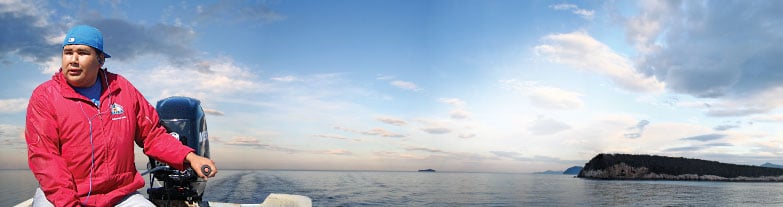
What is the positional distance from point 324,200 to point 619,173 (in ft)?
373

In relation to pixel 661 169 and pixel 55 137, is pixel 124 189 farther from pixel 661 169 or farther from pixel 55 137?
pixel 661 169

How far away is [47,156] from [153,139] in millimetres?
685

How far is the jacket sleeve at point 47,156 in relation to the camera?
2.75 m

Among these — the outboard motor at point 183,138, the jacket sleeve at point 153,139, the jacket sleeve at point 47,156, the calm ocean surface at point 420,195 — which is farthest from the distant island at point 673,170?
the jacket sleeve at point 47,156

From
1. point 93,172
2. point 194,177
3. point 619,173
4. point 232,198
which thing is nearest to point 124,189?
point 93,172

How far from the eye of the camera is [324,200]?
2506cm

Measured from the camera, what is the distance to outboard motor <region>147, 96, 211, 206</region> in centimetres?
605

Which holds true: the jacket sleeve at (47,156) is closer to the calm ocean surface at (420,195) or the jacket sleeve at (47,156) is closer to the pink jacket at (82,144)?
the pink jacket at (82,144)

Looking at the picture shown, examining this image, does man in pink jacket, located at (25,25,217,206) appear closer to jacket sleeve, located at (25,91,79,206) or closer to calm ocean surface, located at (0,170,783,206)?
jacket sleeve, located at (25,91,79,206)

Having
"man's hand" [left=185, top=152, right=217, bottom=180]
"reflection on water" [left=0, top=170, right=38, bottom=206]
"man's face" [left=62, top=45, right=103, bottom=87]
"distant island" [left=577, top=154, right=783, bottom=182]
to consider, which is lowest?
"reflection on water" [left=0, top=170, right=38, bottom=206]

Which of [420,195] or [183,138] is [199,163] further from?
[420,195]

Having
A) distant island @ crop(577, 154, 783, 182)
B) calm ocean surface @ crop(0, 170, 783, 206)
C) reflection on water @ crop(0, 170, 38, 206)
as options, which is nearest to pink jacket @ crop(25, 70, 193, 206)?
calm ocean surface @ crop(0, 170, 783, 206)

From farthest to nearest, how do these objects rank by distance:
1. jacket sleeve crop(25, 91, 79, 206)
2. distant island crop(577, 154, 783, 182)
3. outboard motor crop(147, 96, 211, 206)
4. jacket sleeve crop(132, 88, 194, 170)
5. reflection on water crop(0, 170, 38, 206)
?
distant island crop(577, 154, 783, 182) → reflection on water crop(0, 170, 38, 206) → outboard motor crop(147, 96, 211, 206) → jacket sleeve crop(132, 88, 194, 170) → jacket sleeve crop(25, 91, 79, 206)

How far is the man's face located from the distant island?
129814mm
